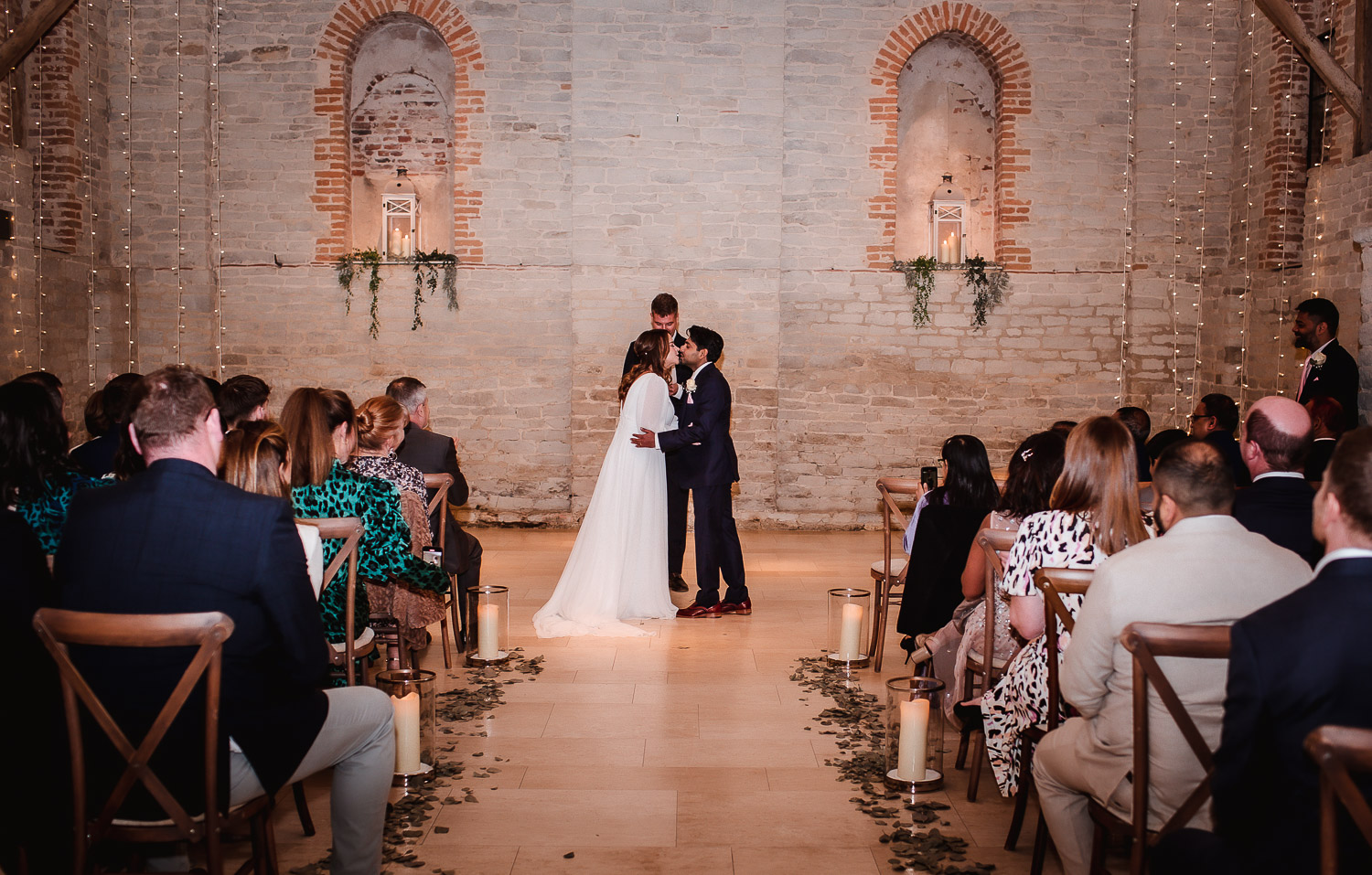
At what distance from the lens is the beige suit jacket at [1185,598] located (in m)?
2.43

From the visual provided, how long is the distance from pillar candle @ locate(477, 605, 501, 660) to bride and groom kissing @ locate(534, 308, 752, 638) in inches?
22.8

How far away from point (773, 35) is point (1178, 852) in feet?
26.0

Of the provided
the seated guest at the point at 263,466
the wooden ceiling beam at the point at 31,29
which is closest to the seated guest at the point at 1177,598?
the seated guest at the point at 263,466

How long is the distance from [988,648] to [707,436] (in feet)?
9.37

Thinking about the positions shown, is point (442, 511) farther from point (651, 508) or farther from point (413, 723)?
point (413, 723)

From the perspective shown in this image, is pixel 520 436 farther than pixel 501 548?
Yes

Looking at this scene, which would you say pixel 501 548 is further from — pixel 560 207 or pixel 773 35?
pixel 773 35

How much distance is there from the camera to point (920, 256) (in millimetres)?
9609

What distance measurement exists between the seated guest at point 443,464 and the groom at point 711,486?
135 cm

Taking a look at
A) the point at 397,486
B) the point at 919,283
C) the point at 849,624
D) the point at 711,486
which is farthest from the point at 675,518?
the point at 919,283

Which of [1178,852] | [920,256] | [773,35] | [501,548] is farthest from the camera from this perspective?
[920,256]

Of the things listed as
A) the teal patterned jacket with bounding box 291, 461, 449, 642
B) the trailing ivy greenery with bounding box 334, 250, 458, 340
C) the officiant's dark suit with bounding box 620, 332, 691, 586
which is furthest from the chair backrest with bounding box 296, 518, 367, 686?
the trailing ivy greenery with bounding box 334, 250, 458, 340

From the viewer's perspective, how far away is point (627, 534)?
6098mm

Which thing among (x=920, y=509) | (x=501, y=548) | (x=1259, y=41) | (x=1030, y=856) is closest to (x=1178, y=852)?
(x=1030, y=856)
